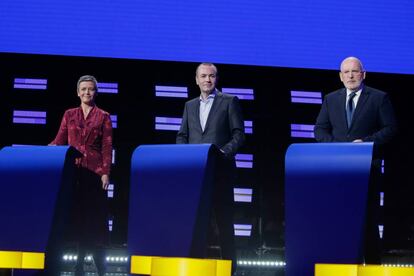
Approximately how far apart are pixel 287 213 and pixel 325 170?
277 mm

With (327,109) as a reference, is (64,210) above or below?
below

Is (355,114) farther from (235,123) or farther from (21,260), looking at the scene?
(21,260)

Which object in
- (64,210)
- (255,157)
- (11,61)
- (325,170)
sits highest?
(11,61)

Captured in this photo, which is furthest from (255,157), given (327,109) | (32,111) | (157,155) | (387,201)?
(157,155)

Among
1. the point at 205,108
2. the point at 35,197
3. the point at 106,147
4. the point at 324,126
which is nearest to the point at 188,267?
the point at 35,197

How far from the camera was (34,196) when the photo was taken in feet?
11.5

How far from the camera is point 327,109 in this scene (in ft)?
12.9

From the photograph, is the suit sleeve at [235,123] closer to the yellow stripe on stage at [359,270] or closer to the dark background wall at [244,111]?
the yellow stripe on stage at [359,270]

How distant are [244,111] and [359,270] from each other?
4070mm

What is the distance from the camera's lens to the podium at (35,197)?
3449 millimetres

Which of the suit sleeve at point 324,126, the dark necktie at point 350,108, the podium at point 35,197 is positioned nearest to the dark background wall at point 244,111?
the suit sleeve at point 324,126

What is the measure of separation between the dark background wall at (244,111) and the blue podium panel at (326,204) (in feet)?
10.8

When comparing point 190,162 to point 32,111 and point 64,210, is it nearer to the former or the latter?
point 64,210

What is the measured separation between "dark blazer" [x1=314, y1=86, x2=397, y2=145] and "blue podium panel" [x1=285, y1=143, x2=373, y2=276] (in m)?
0.68
